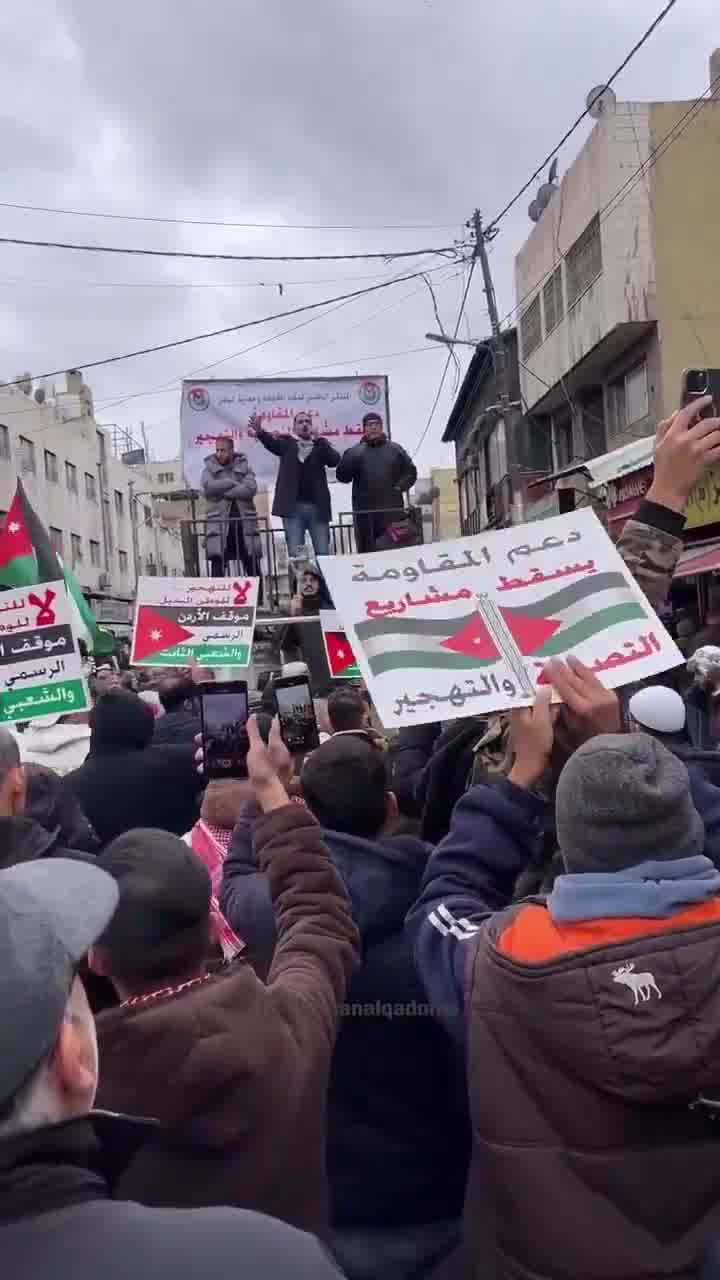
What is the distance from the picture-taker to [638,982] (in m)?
1.71

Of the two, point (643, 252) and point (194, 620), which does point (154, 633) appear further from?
point (643, 252)

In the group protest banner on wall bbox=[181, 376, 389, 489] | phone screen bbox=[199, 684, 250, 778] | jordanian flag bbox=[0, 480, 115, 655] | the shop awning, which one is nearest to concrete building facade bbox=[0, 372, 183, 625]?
protest banner on wall bbox=[181, 376, 389, 489]

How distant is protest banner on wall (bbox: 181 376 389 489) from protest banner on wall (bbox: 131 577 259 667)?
27.7 ft

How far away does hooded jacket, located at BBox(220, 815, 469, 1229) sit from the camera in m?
2.45

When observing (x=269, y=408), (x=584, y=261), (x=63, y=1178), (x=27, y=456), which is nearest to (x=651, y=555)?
(x=63, y=1178)

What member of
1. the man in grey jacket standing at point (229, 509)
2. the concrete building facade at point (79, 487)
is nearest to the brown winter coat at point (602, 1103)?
the man in grey jacket standing at point (229, 509)

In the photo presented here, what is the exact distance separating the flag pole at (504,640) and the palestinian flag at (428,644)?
16 millimetres

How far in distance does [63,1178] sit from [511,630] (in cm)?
191

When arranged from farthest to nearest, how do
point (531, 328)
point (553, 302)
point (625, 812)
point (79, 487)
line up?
1. point (79, 487)
2. point (531, 328)
3. point (553, 302)
4. point (625, 812)

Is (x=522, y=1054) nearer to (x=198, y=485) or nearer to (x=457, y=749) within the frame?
(x=457, y=749)

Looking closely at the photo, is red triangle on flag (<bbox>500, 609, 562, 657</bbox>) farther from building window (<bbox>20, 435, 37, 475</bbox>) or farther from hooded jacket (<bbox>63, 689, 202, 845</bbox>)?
building window (<bbox>20, 435, 37, 475</bbox>)

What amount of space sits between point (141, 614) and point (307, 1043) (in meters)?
4.96

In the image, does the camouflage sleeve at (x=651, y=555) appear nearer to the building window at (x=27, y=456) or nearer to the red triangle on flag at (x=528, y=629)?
the red triangle on flag at (x=528, y=629)

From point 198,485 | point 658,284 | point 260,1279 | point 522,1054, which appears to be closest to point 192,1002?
point 522,1054
